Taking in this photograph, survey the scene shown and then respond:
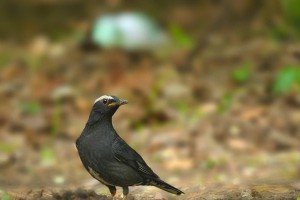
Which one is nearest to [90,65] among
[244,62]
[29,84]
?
[29,84]

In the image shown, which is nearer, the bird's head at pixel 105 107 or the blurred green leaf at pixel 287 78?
the bird's head at pixel 105 107

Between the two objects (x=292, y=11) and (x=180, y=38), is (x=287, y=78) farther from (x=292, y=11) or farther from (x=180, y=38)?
(x=180, y=38)

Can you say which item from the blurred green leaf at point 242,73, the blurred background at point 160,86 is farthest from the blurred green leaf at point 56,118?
the blurred green leaf at point 242,73

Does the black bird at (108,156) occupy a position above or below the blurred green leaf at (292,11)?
below

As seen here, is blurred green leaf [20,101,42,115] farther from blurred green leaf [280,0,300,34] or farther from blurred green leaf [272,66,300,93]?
blurred green leaf [280,0,300,34]

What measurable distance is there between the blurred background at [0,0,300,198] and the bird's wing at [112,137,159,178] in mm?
1837

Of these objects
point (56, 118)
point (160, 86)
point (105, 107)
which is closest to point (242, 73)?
point (160, 86)

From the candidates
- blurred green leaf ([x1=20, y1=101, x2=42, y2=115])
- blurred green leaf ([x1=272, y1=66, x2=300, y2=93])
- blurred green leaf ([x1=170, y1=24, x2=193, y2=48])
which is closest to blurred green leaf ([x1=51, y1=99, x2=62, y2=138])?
blurred green leaf ([x1=20, y1=101, x2=42, y2=115])

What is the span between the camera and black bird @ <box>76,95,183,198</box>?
517cm

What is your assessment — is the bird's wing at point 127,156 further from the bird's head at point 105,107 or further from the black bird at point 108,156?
the bird's head at point 105,107

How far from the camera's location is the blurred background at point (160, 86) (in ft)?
29.1

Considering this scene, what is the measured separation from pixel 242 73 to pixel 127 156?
6.35 m

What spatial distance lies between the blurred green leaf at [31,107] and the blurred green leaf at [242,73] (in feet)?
8.55

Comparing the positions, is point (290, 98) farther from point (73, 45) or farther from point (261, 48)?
point (73, 45)
